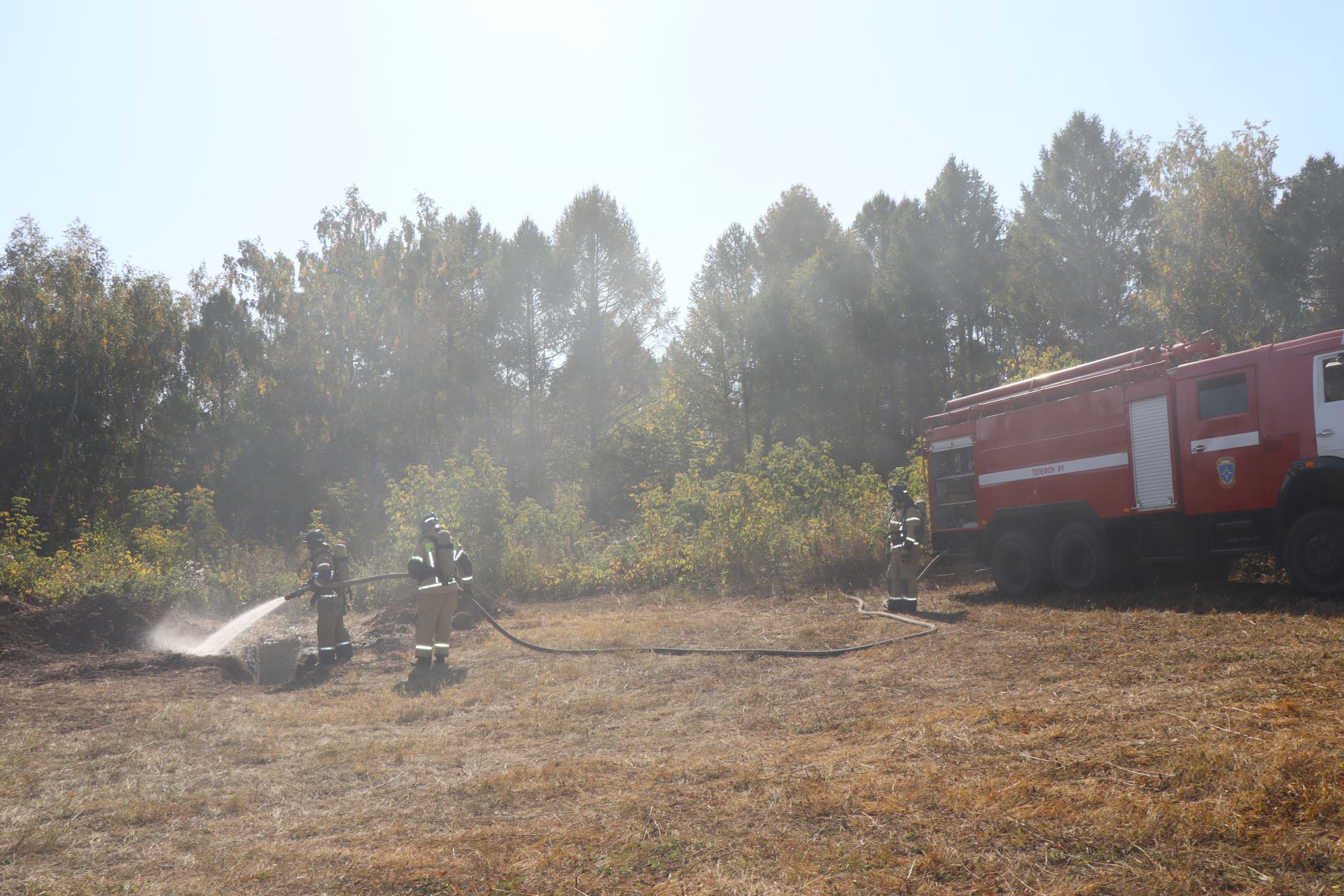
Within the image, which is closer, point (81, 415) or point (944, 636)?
point (944, 636)

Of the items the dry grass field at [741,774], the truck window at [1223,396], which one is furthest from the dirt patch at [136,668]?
the truck window at [1223,396]

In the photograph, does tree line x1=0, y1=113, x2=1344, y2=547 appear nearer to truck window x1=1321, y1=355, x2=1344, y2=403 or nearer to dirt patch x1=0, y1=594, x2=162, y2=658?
dirt patch x1=0, y1=594, x2=162, y2=658

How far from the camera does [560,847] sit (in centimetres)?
408

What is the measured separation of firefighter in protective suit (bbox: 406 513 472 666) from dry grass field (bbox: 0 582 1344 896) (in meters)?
0.83

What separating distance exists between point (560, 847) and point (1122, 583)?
1042 cm

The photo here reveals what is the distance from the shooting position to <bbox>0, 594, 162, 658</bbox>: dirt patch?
38.0 feet

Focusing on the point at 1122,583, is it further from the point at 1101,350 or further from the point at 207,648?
the point at 1101,350

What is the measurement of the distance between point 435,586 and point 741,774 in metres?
6.49

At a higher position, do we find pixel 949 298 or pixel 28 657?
pixel 949 298

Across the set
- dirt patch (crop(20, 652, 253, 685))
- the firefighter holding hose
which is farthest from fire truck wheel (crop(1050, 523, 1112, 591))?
dirt patch (crop(20, 652, 253, 685))

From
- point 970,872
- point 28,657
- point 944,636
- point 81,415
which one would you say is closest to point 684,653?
point 944,636

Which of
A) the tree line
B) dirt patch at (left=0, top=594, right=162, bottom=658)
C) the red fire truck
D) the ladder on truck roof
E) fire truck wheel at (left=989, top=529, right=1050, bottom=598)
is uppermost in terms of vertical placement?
the tree line

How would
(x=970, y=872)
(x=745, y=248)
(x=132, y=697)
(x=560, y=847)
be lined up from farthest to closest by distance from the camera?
(x=745, y=248) < (x=132, y=697) < (x=560, y=847) < (x=970, y=872)

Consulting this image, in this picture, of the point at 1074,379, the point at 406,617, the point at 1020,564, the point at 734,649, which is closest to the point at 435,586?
the point at 734,649
